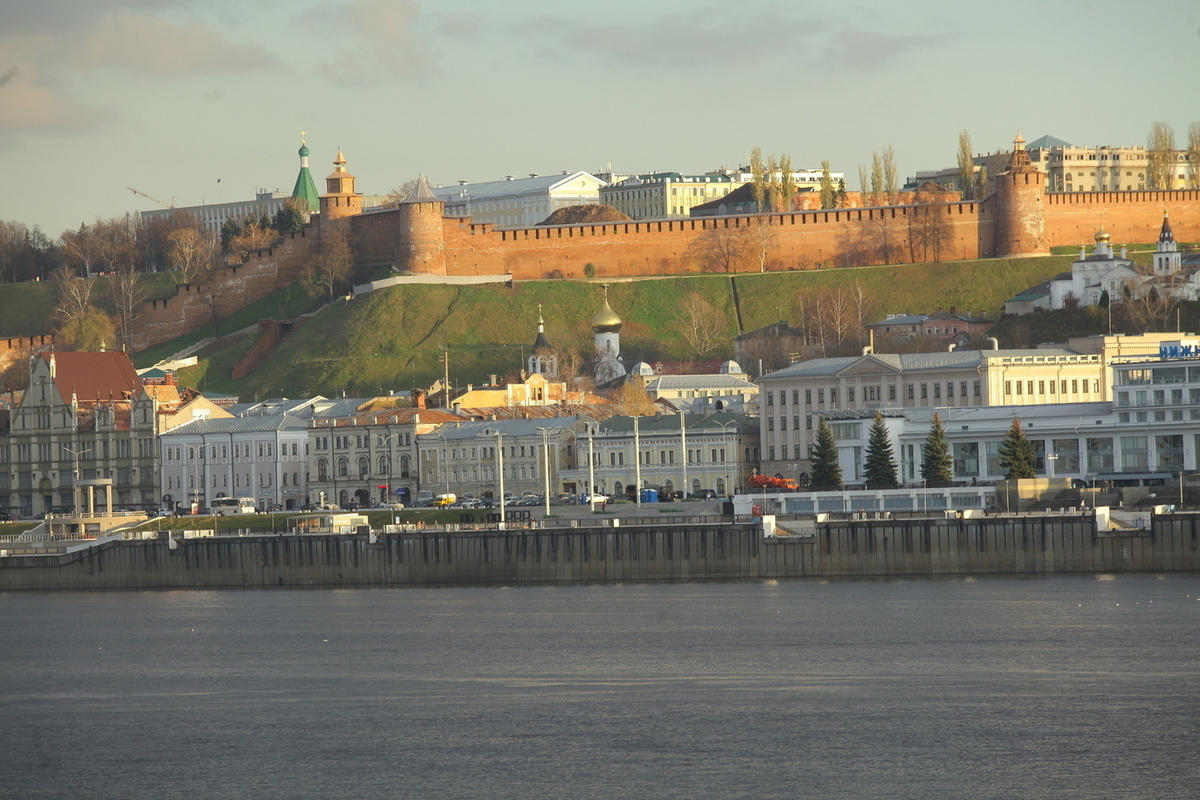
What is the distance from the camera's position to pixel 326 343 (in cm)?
11775

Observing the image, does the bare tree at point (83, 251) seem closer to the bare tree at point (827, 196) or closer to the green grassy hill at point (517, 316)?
the green grassy hill at point (517, 316)

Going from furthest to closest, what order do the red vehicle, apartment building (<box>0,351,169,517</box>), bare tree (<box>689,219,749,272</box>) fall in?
bare tree (<box>689,219,749,272</box>) < apartment building (<box>0,351,169,517</box>) < the red vehicle

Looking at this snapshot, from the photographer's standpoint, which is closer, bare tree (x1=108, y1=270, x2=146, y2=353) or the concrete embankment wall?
the concrete embankment wall

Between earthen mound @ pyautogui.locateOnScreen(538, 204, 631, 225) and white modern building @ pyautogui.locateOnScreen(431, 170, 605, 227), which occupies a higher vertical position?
white modern building @ pyautogui.locateOnScreen(431, 170, 605, 227)

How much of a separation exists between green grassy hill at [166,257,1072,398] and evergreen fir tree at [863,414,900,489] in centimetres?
3806

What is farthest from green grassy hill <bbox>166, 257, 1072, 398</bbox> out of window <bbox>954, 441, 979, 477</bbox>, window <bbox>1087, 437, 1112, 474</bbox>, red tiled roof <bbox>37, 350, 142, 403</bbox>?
window <bbox>1087, 437, 1112, 474</bbox>

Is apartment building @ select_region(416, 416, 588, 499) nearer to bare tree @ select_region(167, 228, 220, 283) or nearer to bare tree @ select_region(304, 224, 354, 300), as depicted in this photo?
bare tree @ select_region(304, 224, 354, 300)

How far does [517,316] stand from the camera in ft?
394


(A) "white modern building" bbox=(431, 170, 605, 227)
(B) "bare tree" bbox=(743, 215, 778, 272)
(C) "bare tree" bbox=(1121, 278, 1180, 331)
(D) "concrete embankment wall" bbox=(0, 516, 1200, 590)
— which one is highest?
(A) "white modern building" bbox=(431, 170, 605, 227)

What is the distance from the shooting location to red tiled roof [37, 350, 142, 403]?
9700 centimetres

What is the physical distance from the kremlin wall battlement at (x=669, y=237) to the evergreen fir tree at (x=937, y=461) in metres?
49.1

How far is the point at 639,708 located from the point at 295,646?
43.5 feet

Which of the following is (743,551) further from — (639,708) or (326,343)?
(326,343)

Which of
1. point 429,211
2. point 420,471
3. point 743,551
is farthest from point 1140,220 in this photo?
point 743,551
